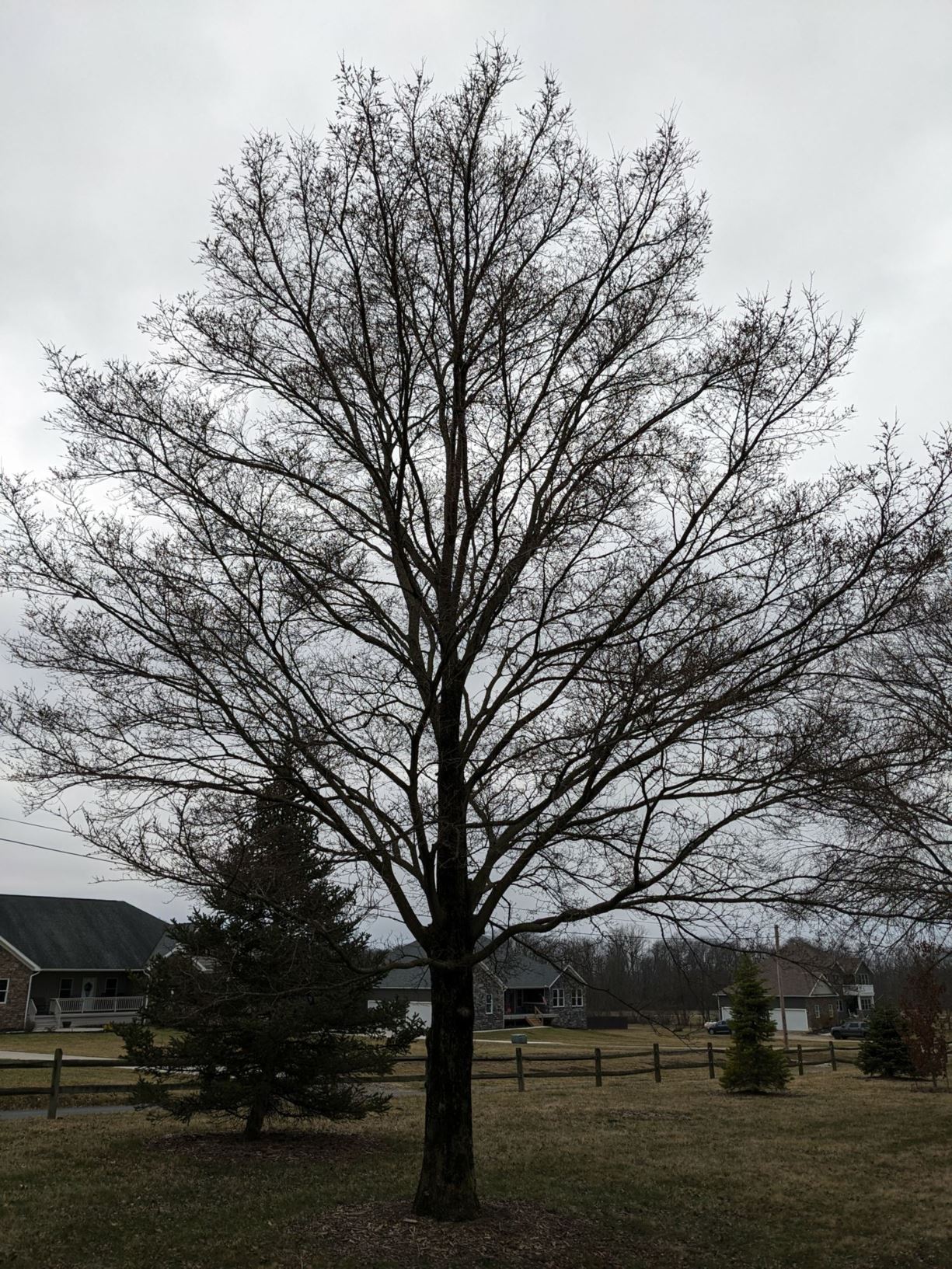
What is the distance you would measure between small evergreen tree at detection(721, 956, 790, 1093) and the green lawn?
573 centimetres

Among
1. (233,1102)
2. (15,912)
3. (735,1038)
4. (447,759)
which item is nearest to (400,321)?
(447,759)

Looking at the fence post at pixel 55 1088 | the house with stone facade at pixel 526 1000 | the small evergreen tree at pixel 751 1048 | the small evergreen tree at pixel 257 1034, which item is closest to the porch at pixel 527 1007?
the house with stone facade at pixel 526 1000

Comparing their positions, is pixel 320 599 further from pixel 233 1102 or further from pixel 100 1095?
pixel 100 1095

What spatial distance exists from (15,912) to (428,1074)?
128ft

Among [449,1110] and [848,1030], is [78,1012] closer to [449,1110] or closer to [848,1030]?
[449,1110]

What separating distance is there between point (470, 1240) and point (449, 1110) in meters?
0.98

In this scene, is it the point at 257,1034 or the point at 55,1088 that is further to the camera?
the point at 55,1088

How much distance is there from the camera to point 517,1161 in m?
11.6

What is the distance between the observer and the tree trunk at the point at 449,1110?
8094 millimetres

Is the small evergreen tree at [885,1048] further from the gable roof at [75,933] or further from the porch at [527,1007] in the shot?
the porch at [527,1007]

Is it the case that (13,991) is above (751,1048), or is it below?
above

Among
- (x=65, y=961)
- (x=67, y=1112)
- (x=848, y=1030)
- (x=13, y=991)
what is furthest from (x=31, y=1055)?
(x=848, y=1030)

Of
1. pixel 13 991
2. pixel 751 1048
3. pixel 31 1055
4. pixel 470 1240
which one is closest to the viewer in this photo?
→ pixel 470 1240

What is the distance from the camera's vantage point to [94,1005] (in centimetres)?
4078
